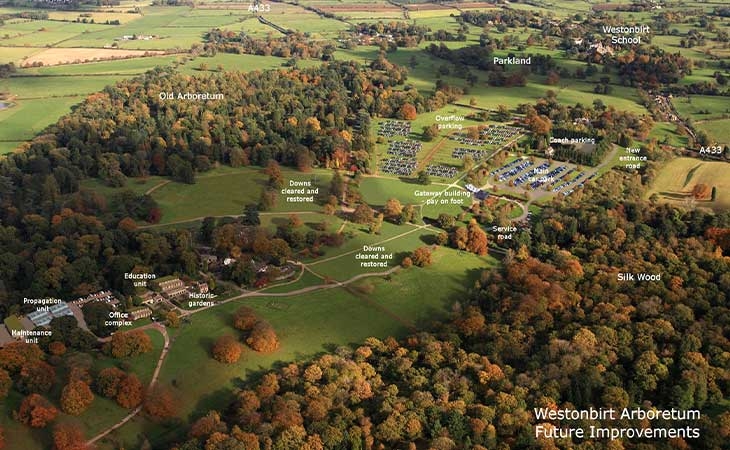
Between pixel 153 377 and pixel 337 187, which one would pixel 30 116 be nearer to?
pixel 337 187

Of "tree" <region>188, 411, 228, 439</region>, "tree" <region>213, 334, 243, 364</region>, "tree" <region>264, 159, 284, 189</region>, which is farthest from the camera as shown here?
"tree" <region>264, 159, 284, 189</region>

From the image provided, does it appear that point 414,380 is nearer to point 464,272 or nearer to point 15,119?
point 464,272

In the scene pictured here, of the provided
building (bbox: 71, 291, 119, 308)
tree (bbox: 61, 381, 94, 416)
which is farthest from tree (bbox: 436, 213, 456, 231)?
tree (bbox: 61, 381, 94, 416)

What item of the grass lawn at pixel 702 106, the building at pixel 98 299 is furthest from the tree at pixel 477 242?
the grass lawn at pixel 702 106

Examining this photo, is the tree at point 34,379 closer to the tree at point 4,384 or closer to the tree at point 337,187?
the tree at point 4,384

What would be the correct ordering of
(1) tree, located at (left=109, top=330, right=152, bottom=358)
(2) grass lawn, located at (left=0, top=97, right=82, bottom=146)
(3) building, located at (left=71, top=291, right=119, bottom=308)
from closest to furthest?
(1) tree, located at (left=109, top=330, right=152, bottom=358)
(3) building, located at (left=71, top=291, right=119, bottom=308)
(2) grass lawn, located at (left=0, top=97, right=82, bottom=146)

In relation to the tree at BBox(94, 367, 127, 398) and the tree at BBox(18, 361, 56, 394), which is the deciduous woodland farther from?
the tree at BBox(94, 367, 127, 398)
